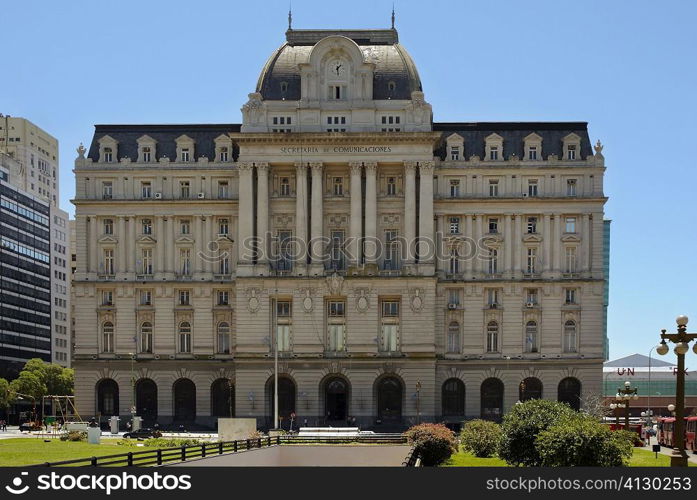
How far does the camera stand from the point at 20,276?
191000mm

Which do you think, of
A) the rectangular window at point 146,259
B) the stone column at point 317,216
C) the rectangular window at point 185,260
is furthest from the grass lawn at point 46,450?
the stone column at point 317,216

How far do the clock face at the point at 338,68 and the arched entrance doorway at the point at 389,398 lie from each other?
35811 millimetres

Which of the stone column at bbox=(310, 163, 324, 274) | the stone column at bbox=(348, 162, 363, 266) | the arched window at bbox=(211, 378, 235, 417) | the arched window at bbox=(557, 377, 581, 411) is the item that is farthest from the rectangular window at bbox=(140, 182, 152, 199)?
the arched window at bbox=(557, 377, 581, 411)

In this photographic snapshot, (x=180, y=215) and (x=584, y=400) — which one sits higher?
(x=180, y=215)

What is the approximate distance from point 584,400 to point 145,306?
5225 cm

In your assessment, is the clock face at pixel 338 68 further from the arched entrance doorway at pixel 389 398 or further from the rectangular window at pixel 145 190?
the arched entrance doorway at pixel 389 398

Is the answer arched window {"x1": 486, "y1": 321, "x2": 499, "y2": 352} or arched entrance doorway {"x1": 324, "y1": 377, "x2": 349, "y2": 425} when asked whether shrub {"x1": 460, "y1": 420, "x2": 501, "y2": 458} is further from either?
arched window {"x1": 486, "y1": 321, "x2": 499, "y2": 352}

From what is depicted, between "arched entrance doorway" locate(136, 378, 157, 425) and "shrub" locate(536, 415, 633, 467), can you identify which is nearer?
"shrub" locate(536, 415, 633, 467)

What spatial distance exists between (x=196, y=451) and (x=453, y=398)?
6541 centimetres

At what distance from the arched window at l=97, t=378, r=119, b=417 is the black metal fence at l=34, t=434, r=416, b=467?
4664 centimetres

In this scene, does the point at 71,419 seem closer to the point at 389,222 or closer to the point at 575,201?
the point at 389,222

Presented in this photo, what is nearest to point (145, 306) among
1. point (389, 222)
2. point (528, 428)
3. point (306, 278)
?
point (306, 278)

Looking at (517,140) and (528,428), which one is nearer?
(528,428)

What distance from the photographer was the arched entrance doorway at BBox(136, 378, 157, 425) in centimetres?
12825
